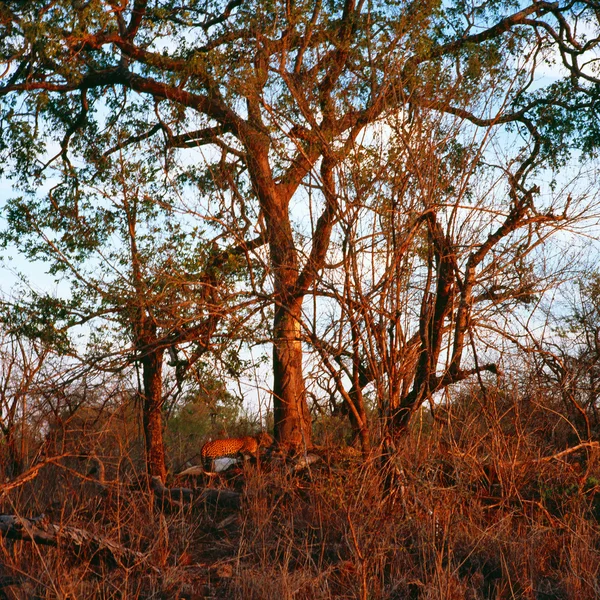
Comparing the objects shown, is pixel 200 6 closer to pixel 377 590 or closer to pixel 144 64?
pixel 144 64

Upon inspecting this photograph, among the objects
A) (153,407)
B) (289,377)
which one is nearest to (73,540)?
(289,377)

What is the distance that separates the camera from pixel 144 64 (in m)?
11.8

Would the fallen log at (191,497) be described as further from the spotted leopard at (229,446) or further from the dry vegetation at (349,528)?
the spotted leopard at (229,446)

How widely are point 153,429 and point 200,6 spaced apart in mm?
5942

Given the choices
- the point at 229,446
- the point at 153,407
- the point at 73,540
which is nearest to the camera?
the point at 73,540

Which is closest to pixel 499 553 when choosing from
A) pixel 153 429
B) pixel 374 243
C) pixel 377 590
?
pixel 377 590

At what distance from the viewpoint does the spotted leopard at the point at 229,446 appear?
10.6 metres

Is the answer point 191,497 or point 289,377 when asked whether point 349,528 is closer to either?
point 191,497

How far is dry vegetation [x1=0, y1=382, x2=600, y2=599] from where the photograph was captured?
636 cm

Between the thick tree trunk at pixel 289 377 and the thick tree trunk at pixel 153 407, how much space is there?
60.6 inches

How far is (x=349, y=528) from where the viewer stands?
7.32m

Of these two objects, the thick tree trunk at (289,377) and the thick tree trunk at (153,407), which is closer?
the thick tree trunk at (289,377)

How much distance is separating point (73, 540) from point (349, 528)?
2.28 metres

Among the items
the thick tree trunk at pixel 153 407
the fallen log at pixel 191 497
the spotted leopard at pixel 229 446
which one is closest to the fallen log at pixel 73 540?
the fallen log at pixel 191 497
